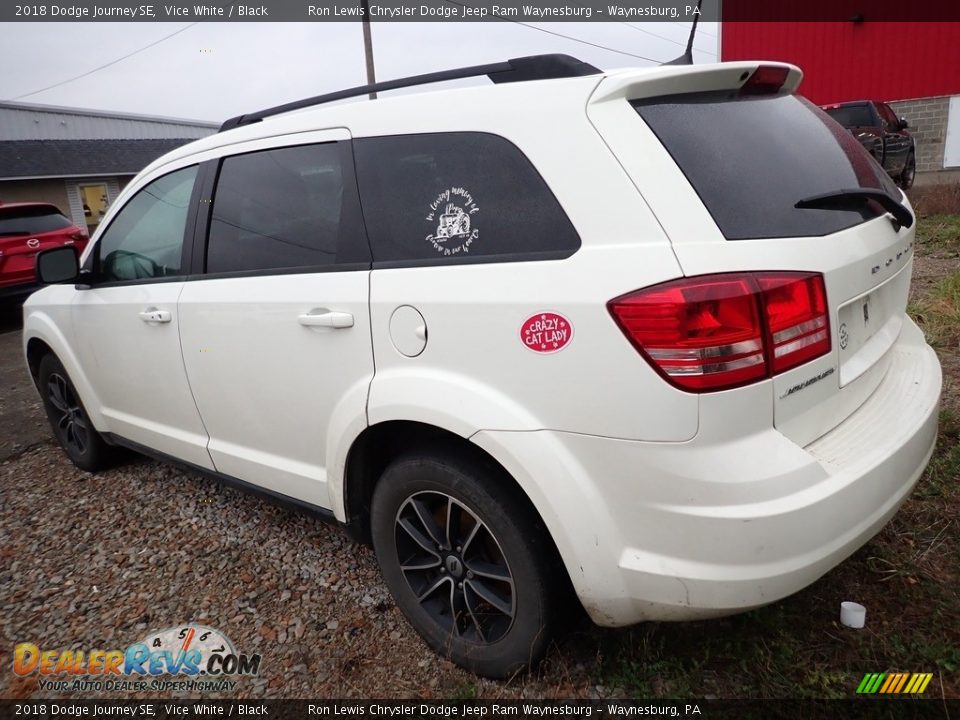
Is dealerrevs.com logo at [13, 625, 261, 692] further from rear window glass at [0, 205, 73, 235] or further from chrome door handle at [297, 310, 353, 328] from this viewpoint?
rear window glass at [0, 205, 73, 235]

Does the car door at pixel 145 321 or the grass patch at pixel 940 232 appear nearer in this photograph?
the car door at pixel 145 321

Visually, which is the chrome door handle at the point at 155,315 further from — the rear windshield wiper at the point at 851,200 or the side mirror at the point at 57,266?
the rear windshield wiper at the point at 851,200

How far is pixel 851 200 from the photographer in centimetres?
193

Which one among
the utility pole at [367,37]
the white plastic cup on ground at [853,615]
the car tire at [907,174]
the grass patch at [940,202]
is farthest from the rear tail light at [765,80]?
the utility pole at [367,37]

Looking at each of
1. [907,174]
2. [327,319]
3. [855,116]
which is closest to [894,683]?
[327,319]

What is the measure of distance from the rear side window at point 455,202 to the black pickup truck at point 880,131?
39.1 feet

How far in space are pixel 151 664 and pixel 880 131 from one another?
1347 centimetres

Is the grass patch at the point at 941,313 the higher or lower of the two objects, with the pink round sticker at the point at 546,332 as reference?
lower

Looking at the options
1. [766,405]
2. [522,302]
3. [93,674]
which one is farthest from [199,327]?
[766,405]

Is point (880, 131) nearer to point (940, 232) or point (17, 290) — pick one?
point (940, 232)

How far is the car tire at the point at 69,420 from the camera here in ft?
13.0

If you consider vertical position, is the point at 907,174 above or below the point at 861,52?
below

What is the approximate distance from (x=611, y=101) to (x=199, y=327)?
1.86 meters

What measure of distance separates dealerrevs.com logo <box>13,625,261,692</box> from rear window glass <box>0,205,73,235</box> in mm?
8492
